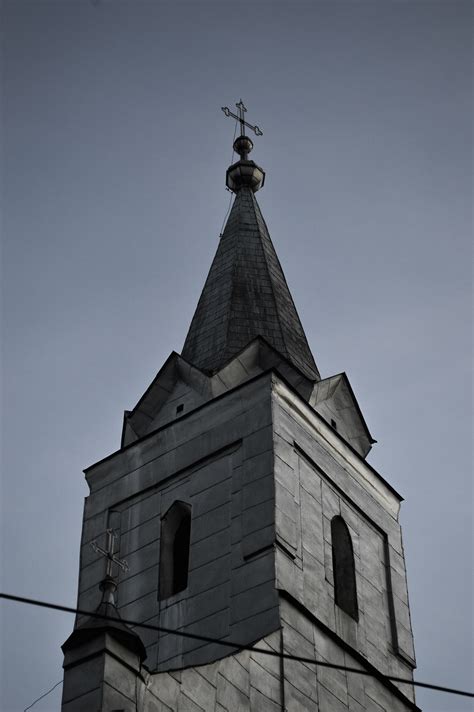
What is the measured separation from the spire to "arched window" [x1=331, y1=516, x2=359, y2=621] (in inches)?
158

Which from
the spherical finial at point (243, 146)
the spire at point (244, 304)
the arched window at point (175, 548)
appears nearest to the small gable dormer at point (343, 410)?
the spire at point (244, 304)

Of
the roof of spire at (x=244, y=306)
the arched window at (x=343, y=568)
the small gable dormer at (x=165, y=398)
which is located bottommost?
the arched window at (x=343, y=568)

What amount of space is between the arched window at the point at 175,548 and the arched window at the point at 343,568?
315 cm

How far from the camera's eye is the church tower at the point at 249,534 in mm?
31141

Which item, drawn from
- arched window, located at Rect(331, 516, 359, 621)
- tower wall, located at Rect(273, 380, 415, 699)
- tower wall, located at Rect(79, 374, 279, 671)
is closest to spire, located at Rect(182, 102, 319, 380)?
tower wall, located at Rect(79, 374, 279, 671)

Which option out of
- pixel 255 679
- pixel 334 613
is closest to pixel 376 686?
pixel 334 613

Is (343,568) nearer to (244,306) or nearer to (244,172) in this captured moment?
(244,306)

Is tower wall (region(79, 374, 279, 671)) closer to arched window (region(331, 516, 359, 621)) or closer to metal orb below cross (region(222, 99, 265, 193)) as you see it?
arched window (region(331, 516, 359, 621))

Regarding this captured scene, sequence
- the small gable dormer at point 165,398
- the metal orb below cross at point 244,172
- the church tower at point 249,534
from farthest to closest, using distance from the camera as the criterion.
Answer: the metal orb below cross at point 244,172 → the small gable dormer at point 165,398 → the church tower at point 249,534

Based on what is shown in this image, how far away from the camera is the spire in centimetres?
3975

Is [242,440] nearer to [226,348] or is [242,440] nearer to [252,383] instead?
[252,383]

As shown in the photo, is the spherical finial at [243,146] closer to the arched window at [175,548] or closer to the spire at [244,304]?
the spire at [244,304]

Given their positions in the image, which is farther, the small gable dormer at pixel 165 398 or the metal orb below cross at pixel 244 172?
the metal orb below cross at pixel 244 172

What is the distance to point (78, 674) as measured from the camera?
86.3 ft
